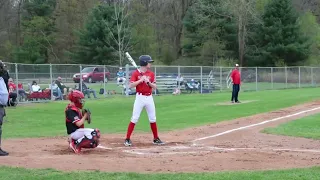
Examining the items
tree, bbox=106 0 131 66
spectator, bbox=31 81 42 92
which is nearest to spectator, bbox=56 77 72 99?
spectator, bbox=31 81 42 92

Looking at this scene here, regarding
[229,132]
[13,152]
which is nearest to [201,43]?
[229,132]

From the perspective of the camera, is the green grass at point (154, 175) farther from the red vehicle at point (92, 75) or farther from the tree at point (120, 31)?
the tree at point (120, 31)

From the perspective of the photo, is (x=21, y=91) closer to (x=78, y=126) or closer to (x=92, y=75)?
(x=92, y=75)

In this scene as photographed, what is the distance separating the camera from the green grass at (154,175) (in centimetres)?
648

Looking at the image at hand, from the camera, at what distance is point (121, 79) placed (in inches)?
1268

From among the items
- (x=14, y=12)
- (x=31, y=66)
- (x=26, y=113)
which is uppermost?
(x=14, y=12)

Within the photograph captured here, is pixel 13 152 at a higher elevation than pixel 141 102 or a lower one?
lower

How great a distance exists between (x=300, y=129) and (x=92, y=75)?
20.4 metres

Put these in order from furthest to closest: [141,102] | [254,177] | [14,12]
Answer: [14,12]
[141,102]
[254,177]

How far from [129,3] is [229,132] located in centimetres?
5131

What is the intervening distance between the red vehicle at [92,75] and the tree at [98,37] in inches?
871

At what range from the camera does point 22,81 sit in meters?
26.1

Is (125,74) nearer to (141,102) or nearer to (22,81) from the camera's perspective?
(22,81)

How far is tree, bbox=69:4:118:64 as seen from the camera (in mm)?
55281
